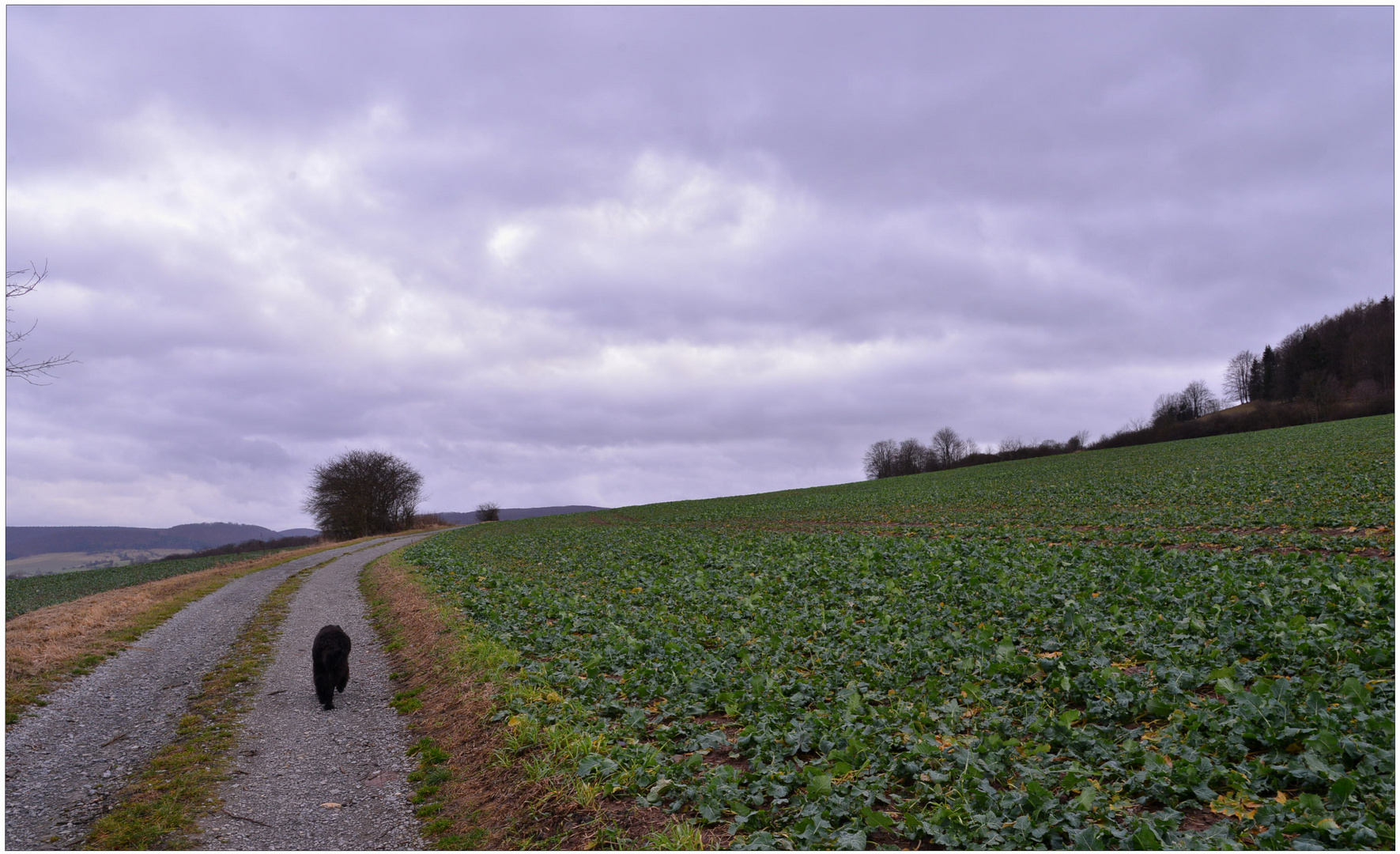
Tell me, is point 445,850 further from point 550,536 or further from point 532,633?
point 550,536

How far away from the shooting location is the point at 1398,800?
488cm

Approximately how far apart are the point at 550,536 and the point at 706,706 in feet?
103

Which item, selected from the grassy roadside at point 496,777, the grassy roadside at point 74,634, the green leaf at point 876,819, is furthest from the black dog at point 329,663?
the green leaf at point 876,819

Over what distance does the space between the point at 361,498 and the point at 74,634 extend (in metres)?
72.7

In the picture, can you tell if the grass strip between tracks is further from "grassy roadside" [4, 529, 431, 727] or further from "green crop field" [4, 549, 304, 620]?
"green crop field" [4, 549, 304, 620]

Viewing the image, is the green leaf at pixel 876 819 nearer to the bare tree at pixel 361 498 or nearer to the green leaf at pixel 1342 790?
the green leaf at pixel 1342 790

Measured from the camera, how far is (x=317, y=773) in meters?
7.84

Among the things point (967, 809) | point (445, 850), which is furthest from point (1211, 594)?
point (445, 850)

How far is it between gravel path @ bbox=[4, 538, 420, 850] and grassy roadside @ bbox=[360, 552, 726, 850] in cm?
307

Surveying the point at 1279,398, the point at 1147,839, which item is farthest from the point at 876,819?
the point at 1279,398

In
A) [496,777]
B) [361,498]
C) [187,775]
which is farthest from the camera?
[361,498]

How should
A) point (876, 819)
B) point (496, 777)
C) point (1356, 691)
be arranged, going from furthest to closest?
point (496, 777) → point (1356, 691) → point (876, 819)

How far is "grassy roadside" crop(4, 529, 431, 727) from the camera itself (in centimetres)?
1152

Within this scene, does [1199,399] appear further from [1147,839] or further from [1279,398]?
[1147,839]
